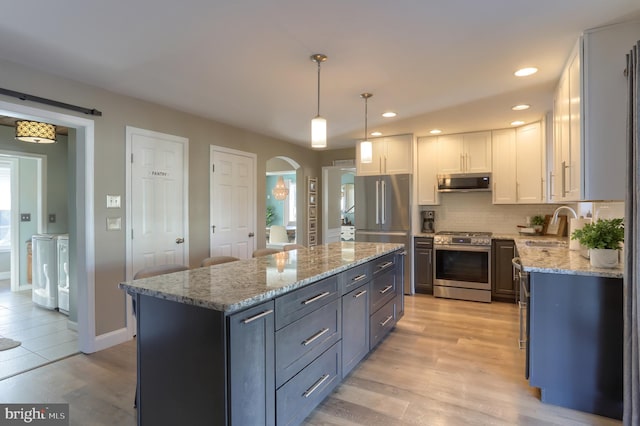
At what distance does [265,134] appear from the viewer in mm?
5141

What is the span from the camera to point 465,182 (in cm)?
491

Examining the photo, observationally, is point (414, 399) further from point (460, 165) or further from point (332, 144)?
point (332, 144)

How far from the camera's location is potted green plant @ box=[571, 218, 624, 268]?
2.17 meters

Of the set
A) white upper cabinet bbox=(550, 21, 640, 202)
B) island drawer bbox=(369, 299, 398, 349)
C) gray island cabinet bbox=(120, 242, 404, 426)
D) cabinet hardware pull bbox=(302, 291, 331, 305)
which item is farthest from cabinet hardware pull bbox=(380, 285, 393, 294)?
white upper cabinet bbox=(550, 21, 640, 202)

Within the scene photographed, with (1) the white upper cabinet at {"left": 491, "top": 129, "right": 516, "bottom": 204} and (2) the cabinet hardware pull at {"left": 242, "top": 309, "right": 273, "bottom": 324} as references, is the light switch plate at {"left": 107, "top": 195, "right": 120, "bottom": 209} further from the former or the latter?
(1) the white upper cabinet at {"left": 491, "top": 129, "right": 516, "bottom": 204}

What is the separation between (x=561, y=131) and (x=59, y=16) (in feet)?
11.7

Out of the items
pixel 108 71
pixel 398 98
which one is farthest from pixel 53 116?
pixel 398 98

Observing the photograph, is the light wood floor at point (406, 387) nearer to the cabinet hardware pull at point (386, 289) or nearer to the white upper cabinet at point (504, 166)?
the cabinet hardware pull at point (386, 289)

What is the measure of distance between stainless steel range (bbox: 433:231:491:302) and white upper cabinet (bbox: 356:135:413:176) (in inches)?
45.6

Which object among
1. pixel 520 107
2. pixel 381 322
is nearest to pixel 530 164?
pixel 520 107

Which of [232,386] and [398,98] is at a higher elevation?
[398,98]

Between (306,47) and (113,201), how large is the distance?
2.34 metres

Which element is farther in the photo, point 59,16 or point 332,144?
point 332,144

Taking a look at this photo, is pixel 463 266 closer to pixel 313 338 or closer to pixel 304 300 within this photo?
pixel 313 338
